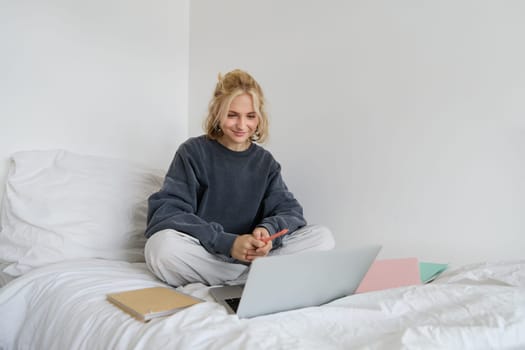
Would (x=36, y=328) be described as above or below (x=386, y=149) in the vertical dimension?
below

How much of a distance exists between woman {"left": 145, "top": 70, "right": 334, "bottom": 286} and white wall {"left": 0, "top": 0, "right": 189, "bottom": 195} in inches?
20.1

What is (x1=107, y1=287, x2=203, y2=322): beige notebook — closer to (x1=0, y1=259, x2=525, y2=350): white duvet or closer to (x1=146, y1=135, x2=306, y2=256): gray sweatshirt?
(x1=0, y1=259, x2=525, y2=350): white duvet

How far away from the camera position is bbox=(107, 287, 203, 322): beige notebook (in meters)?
0.68

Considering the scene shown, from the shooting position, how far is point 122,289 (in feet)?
2.86

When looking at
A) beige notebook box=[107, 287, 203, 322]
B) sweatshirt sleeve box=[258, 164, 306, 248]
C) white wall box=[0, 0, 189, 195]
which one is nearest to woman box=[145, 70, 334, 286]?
sweatshirt sleeve box=[258, 164, 306, 248]

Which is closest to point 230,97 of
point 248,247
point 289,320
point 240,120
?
point 240,120

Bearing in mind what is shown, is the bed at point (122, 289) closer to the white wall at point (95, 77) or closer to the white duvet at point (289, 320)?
the white duvet at point (289, 320)

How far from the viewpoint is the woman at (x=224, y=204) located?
3.22 feet

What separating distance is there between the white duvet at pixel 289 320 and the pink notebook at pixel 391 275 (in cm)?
7

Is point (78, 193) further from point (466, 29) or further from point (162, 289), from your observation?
point (466, 29)

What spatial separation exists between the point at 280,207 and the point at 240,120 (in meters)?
0.27

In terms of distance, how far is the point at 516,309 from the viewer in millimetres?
588

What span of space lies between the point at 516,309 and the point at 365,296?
0.22 meters

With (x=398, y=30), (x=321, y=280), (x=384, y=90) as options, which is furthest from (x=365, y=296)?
(x=398, y=30)
